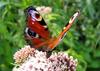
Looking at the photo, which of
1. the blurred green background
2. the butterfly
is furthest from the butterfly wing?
the blurred green background

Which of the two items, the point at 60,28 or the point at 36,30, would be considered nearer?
the point at 36,30

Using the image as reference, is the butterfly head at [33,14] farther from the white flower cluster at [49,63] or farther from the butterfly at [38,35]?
the white flower cluster at [49,63]

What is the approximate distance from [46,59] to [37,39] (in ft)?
0.40

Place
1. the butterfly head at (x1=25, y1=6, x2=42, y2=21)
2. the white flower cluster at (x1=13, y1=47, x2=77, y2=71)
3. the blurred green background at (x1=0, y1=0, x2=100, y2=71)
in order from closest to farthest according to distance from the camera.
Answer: the white flower cluster at (x1=13, y1=47, x2=77, y2=71) → the butterfly head at (x1=25, y1=6, x2=42, y2=21) → the blurred green background at (x1=0, y1=0, x2=100, y2=71)

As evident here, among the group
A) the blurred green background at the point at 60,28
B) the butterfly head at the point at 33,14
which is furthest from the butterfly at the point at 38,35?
the blurred green background at the point at 60,28

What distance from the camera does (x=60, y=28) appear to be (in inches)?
130

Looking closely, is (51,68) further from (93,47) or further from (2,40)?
(93,47)

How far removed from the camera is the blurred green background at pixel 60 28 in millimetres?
3297

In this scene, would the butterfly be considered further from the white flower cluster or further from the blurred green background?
the blurred green background

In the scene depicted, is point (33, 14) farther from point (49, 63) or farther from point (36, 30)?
point (49, 63)

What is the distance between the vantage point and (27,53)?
8.25 ft

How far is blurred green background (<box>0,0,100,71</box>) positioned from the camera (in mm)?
3297

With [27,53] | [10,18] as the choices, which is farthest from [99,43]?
[27,53]

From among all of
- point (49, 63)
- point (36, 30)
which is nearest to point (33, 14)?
point (36, 30)
